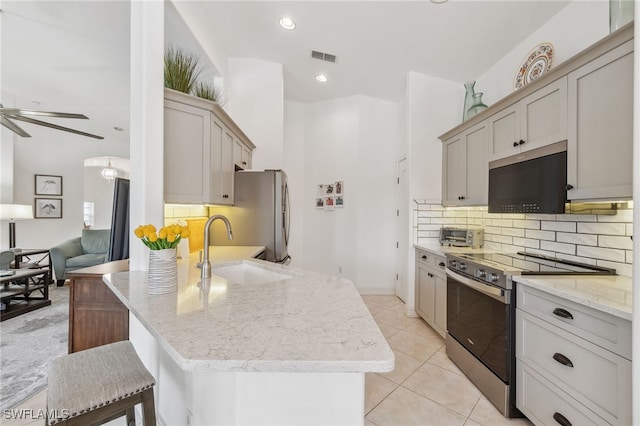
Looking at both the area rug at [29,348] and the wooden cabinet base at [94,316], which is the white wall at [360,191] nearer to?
the wooden cabinet base at [94,316]

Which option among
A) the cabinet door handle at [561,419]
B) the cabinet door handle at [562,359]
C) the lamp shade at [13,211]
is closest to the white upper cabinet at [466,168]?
the cabinet door handle at [562,359]

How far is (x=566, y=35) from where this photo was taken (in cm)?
222

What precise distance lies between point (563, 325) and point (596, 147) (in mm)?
1044

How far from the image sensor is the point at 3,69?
340 cm

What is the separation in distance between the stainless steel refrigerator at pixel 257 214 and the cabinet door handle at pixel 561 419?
7.78 ft

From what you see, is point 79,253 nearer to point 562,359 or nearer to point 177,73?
point 177,73

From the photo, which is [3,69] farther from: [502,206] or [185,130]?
[502,206]

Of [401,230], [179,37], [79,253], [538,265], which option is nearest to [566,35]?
[538,265]

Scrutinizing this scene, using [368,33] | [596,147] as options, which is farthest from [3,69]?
[596,147]

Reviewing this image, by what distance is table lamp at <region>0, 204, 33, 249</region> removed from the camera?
4.11 metres

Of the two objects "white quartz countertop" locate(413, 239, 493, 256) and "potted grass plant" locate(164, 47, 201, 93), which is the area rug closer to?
"potted grass plant" locate(164, 47, 201, 93)

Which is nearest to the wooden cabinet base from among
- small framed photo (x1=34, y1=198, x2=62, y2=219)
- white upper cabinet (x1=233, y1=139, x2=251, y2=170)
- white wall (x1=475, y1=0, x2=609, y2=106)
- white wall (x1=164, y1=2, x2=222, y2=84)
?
white upper cabinet (x1=233, y1=139, x2=251, y2=170)

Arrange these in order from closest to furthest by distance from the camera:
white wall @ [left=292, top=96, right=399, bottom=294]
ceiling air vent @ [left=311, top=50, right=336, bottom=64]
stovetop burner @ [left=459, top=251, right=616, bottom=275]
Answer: stovetop burner @ [left=459, top=251, right=616, bottom=275] < ceiling air vent @ [left=311, top=50, right=336, bottom=64] < white wall @ [left=292, top=96, right=399, bottom=294]

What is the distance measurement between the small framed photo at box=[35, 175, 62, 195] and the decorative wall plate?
25.3 ft
